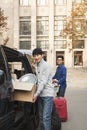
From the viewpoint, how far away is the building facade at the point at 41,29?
77.8 metres

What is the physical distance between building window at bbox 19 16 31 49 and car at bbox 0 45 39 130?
230ft

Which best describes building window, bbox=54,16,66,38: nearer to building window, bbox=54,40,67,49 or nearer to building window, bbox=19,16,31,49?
building window, bbox=54,40,67,49

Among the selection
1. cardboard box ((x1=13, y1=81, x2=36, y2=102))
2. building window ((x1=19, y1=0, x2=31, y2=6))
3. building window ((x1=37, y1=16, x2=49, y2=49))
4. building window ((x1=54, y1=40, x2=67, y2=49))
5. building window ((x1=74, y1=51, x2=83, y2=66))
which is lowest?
building window ((x1=74, y1=51, x2=83, y2=66))

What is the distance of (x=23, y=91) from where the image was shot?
6379 mm

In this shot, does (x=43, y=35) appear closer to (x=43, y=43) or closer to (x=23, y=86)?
(x=43, y=43)

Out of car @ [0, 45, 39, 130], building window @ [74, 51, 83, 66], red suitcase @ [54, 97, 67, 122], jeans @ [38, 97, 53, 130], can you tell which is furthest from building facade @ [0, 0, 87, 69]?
jeans @ [38, 97, 53, 130]

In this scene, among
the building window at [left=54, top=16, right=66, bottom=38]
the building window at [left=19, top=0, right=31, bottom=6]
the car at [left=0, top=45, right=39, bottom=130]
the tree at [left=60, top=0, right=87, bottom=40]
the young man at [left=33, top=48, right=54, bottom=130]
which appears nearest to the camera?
the car at [left=0, top=45, right=39, bottom=130]

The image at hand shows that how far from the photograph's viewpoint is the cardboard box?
6301 mm

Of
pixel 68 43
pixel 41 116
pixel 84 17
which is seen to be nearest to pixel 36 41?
pixel 68 43

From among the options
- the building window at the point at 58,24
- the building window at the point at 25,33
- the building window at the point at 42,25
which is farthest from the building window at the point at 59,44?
the building window at the point at 25,33

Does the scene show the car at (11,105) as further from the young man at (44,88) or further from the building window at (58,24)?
the building window at (58,24)

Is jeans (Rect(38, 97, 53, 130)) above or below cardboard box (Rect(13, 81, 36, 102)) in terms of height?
below

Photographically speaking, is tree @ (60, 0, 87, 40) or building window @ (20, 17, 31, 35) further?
building window @ (20, 17, 31, 35)

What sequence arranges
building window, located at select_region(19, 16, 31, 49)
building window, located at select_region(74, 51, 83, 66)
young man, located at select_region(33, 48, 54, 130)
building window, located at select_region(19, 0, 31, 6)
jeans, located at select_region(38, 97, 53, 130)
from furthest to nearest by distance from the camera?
building window, located at select_region(19, 0, 31, 6), building window, located at select_region(74, 51, 83, 66), building window, located at select_region(19, 16, 31, 49), jeans, located at select_region(38, 97, 53, 130), young man, located at select_region(33, 48, 54, 130)
